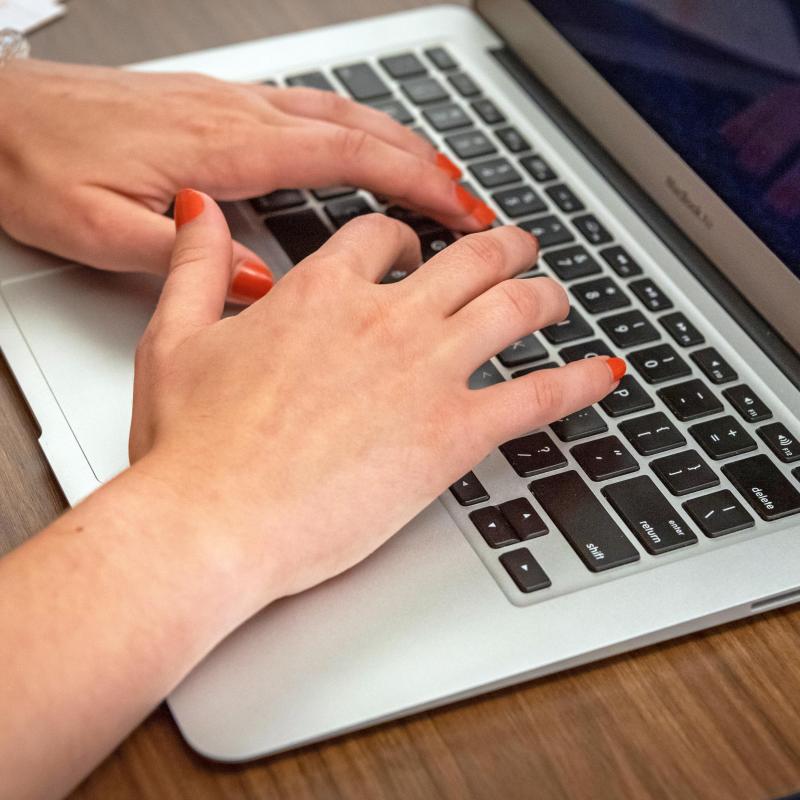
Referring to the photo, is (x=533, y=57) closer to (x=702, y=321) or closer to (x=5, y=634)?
(x=702, y=321)

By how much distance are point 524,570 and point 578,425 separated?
0.12 m

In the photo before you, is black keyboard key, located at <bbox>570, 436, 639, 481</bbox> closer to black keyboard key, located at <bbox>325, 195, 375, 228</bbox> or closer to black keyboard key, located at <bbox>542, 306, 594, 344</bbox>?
black keyboard key, located at <bbox>542, 306, 594, 344</bbox>

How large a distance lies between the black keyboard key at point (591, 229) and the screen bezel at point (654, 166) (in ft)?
0.18

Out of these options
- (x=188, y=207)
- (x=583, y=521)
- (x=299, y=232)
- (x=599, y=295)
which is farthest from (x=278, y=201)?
(x=583, y=521)

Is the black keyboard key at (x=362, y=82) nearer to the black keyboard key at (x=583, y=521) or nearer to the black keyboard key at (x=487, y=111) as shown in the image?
the black keyboard key at (x=487, y=111)

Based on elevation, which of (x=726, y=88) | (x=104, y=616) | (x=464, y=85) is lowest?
(x=104, y=616)

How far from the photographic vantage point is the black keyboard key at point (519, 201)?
0.85 meters

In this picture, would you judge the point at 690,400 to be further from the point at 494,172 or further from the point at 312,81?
the point at 312,81

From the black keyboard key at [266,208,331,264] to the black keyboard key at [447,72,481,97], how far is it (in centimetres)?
20

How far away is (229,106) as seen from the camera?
0.83 meters

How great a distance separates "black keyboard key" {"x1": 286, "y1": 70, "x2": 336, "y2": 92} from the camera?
96cm

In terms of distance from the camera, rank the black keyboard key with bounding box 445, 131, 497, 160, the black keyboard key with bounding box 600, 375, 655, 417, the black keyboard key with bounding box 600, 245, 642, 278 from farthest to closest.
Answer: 1. the black keyboard key with bounding box 445, 131, 497, 160
2. the black keyboard key with bounding box 600, 245, 642, 278
3. the black keyboard key with bounding box 600, 375, 655, 417

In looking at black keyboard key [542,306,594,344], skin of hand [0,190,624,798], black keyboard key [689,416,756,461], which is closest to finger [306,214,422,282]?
skin of hand [0,190,624,798]

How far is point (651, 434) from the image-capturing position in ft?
2.22
